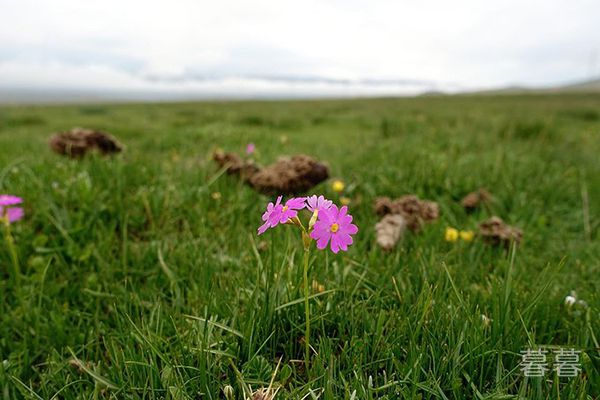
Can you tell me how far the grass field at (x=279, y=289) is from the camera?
60.7 inches

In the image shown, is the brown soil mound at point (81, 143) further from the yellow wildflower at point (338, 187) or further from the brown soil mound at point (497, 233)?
the brown soil mound at point (497, 233)

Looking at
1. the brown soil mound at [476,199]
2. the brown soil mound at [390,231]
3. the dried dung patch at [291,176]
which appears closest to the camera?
the brown soil mound at [390,231]

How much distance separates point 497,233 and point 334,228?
2034 millimetres

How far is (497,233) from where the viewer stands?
2967 millimetres

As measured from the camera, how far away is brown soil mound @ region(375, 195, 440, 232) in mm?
3209

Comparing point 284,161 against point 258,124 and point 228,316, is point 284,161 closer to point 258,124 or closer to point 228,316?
point 228,316

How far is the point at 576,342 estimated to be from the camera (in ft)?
5.88

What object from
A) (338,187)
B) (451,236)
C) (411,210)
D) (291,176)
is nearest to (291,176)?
(291,176)

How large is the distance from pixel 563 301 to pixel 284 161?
232 cm

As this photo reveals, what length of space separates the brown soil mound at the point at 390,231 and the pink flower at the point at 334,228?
144 centimetres

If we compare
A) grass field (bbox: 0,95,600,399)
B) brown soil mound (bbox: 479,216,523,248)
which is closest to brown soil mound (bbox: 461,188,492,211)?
grass field (bbox: 0,95,600,399)

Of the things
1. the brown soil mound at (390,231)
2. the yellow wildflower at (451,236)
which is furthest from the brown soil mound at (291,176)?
the yellow wildflower at (451,236)

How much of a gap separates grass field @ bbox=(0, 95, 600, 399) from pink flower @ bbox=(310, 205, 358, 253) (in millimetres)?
414

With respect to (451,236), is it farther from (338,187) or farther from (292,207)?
(292,207)
